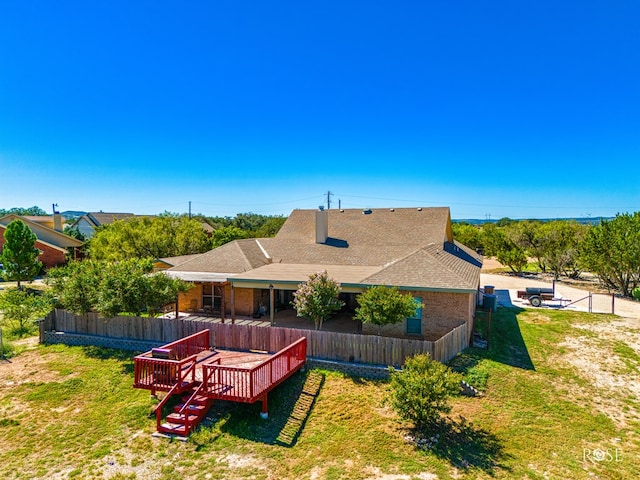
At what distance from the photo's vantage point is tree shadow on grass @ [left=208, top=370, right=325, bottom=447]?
1052cm

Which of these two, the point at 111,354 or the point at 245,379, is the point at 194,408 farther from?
the point at 111,354

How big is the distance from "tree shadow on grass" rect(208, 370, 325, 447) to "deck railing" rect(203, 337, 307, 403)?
0.59 meters

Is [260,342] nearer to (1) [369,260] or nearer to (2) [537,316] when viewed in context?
(1) [369,260]

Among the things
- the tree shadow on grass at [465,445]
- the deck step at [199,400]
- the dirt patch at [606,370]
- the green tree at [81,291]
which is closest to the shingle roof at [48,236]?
the green tree at [81,291]

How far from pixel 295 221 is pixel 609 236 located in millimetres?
24216

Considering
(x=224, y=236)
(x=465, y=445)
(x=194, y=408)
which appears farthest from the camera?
(x=224, y=236)

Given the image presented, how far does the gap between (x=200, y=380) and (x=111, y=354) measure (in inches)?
237

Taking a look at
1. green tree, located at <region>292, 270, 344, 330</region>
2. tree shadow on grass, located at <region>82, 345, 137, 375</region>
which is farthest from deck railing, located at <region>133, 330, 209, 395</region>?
green tree, located at <region>292, 270, 344, 330</region>

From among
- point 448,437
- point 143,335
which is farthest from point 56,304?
point 448,437

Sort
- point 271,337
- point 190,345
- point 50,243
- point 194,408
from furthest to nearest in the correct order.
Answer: point 50,243 < point 271,337 < point 190,345 < point 194,408

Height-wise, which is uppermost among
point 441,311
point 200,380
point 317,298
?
point 317,298

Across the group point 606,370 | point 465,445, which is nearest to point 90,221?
point 465,445

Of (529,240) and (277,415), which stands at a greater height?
(529,240)

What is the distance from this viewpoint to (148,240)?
32.5 m
